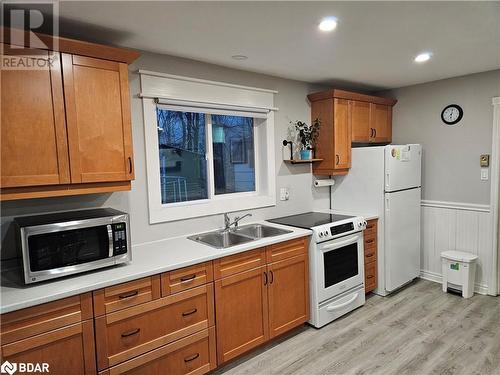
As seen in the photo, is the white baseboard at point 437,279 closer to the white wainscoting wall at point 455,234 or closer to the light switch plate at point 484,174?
the white wainscoting wall at point 455,234

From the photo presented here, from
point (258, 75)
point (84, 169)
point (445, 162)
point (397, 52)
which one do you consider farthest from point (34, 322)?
point (445, 162)

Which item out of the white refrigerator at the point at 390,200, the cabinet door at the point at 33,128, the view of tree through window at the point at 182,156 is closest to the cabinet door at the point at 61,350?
the cabinet door at the point at 33,128

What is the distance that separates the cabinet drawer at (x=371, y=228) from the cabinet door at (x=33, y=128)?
9.40 feet

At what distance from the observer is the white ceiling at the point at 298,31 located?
71.7 inches

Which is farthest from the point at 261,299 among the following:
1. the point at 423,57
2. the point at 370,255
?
the point at 423,57

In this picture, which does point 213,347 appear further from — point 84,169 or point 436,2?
point 436,2

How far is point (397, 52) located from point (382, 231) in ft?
6.01

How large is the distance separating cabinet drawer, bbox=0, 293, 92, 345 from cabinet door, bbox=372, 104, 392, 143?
3.56 metres

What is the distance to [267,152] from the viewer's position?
10.9 feet

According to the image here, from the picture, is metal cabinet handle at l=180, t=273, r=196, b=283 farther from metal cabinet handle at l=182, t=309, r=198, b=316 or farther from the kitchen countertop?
metal cabinet handle at l=182, t=309, r=198, b=316

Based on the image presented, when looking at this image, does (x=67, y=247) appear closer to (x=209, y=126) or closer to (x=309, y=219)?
(x=209, y=126)

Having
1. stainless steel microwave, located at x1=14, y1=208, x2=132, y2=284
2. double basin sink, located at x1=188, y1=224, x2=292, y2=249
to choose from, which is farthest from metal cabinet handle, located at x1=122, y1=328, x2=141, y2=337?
double basin sink, located at x1=188, y1=224, x2=292, y2=249

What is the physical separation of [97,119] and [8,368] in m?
1.38

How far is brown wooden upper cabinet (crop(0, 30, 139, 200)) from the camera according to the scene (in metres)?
1.71
